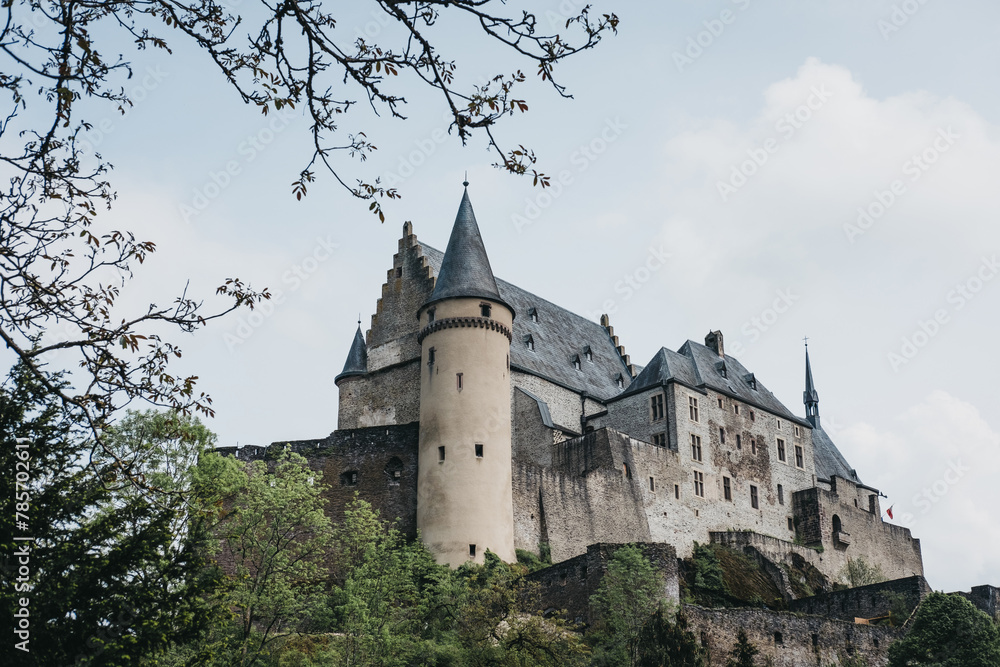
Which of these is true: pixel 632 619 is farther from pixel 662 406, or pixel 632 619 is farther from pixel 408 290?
pixel 408 290

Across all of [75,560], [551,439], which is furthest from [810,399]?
[75,560]

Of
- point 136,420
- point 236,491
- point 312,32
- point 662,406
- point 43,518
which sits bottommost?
point 43,518

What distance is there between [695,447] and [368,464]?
15.4 meters

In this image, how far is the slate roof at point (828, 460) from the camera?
208ft

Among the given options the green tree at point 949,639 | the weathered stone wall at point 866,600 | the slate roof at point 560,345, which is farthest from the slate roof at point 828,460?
the green tree at point 949,639

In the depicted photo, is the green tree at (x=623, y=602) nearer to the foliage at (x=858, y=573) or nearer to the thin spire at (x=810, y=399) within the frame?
the foliage at (x=858, y=573)

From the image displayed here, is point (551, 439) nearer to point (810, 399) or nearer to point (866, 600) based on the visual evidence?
point (866, 600)

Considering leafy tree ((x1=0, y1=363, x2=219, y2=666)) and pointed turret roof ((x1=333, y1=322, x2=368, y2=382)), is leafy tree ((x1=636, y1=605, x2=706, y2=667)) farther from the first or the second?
pointed turret roof ((x1=333, y1=322, x2=368, y2=382))

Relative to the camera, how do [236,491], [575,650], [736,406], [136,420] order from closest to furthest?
1. [575,650]
2. [236,491]
3. [136,420]
4. [736,406]

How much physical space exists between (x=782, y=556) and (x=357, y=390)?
66.2ft

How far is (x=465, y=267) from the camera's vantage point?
47844mm

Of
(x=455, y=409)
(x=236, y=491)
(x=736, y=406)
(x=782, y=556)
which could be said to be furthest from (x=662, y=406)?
(x=236, y=491)

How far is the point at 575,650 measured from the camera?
3212cm

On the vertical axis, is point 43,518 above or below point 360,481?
below
